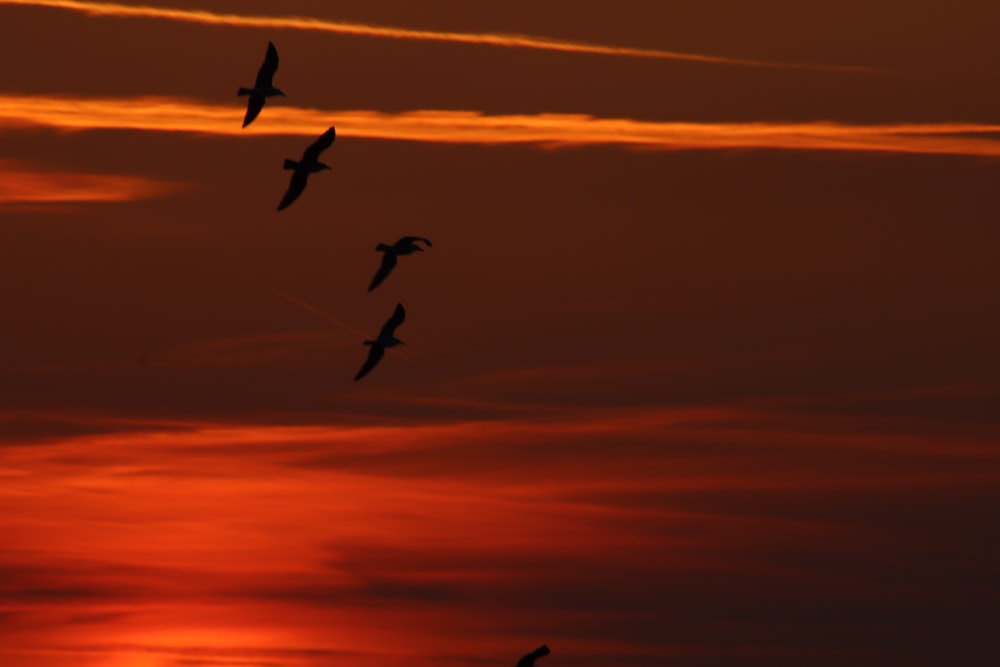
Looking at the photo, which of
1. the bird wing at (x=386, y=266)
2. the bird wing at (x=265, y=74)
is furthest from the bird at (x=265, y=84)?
the bird wing at (x=386, y=266)

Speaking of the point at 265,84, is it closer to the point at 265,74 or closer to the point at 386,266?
→ the point at 265,74

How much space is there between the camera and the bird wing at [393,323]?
345 feet

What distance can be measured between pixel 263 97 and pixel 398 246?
8643 mm

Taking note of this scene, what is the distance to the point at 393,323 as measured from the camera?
105875 mm

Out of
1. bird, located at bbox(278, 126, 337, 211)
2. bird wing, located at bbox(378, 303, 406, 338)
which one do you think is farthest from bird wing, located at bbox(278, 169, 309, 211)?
bird wing, located at bbox(378, 303, 406, 338)

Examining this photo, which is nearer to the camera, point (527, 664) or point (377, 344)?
point (527, 664)

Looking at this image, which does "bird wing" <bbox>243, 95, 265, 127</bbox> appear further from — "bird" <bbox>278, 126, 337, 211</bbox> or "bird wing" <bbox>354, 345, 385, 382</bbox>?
"bird wing" <bbox>354, 345, 385, 382</bbox>

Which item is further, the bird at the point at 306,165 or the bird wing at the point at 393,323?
the bird wing at the point at 393,323

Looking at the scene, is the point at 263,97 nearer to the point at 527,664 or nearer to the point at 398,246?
the point at 398,246

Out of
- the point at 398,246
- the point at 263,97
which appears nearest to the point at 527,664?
the point at 398,246

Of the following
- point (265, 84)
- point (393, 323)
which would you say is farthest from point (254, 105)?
point (393, 323)

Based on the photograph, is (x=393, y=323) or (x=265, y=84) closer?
(x=265, y=84)

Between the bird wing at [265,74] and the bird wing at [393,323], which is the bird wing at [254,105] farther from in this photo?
the bird wing at [393,323]

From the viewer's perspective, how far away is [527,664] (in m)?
94.4
